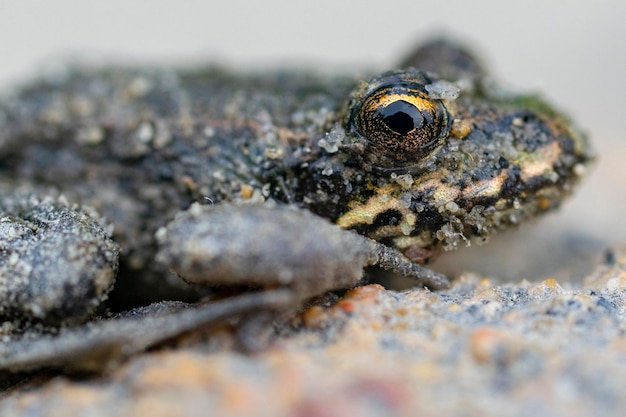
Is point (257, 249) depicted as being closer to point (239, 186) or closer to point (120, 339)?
point (120, 339)

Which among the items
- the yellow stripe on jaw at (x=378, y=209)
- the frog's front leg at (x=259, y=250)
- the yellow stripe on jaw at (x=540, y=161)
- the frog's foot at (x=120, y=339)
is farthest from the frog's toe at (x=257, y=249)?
the yellow stripe on jaw at (x=540, y=161)

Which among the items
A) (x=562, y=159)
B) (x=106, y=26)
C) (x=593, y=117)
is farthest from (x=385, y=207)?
(x=106, y=26)

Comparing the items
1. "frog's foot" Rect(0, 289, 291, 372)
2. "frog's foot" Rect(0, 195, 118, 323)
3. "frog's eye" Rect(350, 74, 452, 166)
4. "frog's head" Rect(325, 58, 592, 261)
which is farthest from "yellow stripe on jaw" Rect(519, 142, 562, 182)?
"frog's foot" Rect(0, 195, 118, 323)

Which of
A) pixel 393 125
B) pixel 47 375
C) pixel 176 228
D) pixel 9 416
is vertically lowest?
pixel 9 416

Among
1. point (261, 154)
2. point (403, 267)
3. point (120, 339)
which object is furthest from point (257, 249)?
point (261, 154)

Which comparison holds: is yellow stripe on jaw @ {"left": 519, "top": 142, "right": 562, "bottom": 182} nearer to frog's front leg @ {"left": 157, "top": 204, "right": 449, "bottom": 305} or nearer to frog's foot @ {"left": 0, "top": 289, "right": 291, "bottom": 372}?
frog's front leg @ {"left": 157, "top": 204, "right": 449, "bottom": 305}

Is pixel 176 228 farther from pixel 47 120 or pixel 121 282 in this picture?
pixel 47 120
